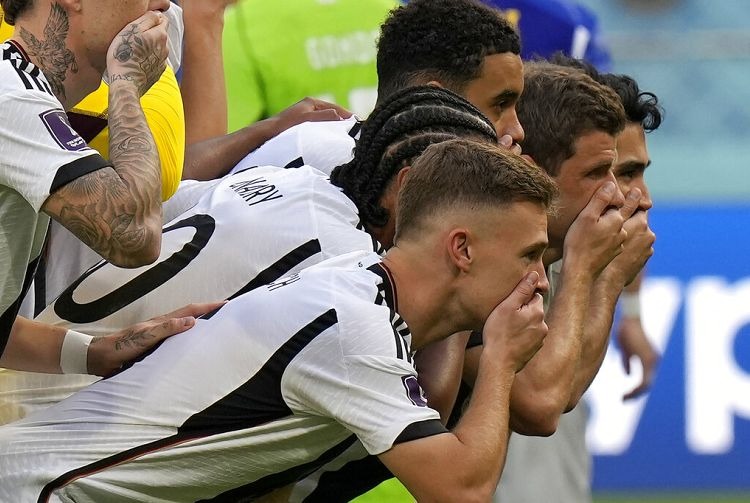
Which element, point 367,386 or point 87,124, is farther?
point 87,124

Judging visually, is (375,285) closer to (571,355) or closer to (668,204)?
(571,355)

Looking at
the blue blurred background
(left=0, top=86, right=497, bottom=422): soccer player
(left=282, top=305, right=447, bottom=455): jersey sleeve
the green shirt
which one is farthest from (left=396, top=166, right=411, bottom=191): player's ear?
the blue blurred background

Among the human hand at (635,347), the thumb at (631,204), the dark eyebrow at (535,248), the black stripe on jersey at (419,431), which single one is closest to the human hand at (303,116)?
the thumb at (631,204)

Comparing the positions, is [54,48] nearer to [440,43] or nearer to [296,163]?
[296,163]

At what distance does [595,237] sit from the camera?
385cm

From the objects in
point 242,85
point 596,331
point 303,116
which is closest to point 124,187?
point 303,116

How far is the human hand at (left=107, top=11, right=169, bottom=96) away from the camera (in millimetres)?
3154

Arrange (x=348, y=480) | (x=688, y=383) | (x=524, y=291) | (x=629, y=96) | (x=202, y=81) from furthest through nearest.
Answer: (x=688, y=383)
(x=629, y=96)
(x=202, y=81)
(x=348, y=480)
(x=524, y=291)

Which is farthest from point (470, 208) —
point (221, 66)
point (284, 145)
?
point (221, 66)

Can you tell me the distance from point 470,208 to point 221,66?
1675mm

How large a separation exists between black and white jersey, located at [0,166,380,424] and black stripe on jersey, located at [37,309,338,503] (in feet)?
1.53

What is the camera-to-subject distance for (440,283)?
121 inches

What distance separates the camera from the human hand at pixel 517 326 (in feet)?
10.1

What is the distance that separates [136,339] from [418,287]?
65 cm
